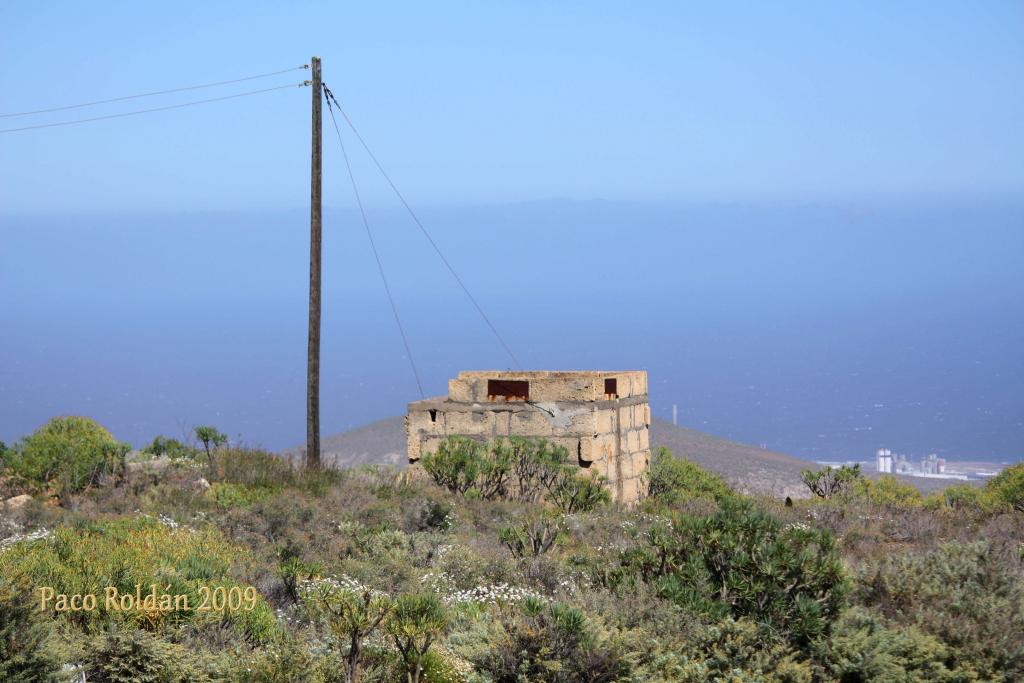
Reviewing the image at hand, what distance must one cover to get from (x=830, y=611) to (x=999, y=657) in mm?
1302

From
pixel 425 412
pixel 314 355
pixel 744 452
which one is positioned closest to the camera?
pixel 425 412

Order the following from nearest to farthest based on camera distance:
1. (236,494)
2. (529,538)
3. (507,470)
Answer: (529,538)
(236,494)
(507,470)

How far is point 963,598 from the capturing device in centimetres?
1003

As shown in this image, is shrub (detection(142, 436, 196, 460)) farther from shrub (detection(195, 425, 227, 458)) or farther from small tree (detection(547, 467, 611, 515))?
small tree (detection(547, 467, 611, 515))

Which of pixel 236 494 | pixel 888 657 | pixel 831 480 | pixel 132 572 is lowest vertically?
pixel 831 480

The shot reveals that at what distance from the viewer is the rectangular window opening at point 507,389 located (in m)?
19.2

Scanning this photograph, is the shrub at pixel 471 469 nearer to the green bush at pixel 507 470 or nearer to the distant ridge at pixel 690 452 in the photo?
the green bush at pixel 507 470

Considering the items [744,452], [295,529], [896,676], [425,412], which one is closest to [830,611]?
[896,676]

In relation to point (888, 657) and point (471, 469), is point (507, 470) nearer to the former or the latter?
point (471, 469)

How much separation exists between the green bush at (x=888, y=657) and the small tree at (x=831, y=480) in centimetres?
1254

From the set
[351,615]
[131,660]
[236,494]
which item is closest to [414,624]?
[351,615]

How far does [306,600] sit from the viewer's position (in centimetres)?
996

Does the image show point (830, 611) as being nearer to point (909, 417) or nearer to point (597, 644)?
point (597, 644)

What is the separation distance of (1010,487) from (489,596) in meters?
13.2
